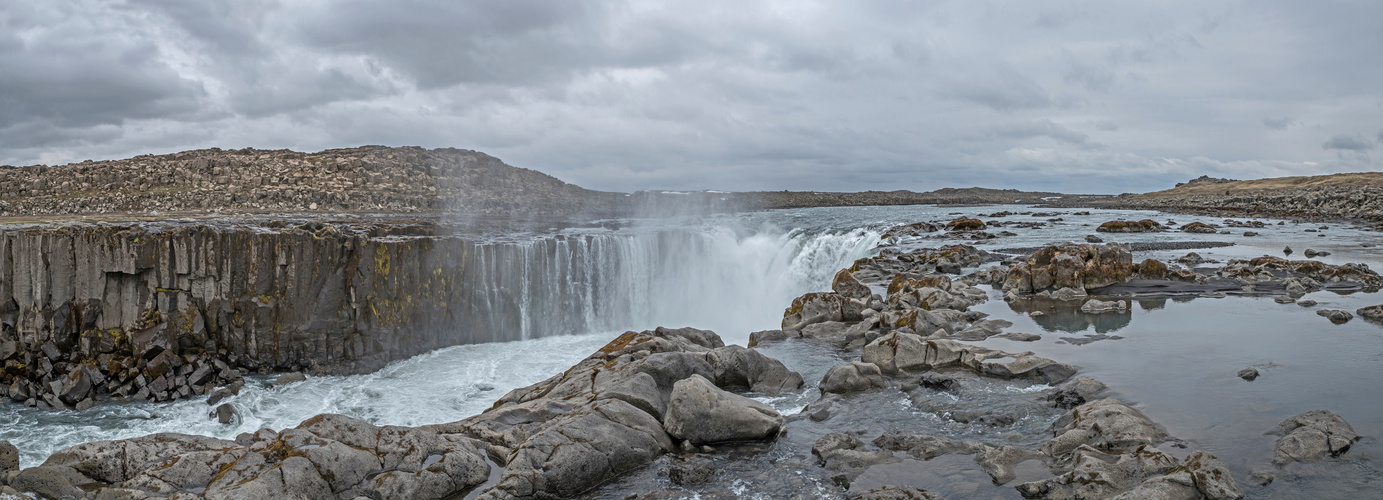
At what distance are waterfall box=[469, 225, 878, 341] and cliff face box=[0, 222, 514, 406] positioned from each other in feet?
13.9

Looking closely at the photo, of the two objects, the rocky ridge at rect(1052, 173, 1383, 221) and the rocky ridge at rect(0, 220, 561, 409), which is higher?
the rocky ridge at rect(1052, 173, 1383, 221)

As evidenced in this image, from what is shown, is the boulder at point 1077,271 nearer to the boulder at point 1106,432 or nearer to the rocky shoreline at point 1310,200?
the boulder at point 1106,432

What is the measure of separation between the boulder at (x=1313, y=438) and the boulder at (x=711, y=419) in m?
6.35

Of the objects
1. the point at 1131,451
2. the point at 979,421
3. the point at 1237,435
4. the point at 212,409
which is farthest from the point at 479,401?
the point at 1237,435

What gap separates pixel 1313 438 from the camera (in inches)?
348

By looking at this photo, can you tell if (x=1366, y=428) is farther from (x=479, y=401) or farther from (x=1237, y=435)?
(x=479, y=401)

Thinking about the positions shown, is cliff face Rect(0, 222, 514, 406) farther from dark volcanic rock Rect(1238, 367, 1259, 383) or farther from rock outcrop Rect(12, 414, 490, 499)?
dark volcanic rock Rect(1238, 367, 1259, 383)

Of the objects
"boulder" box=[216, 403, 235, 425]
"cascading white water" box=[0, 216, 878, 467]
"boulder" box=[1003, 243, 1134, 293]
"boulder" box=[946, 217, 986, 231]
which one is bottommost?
"boulder" box=[216, 403, 235, 425]

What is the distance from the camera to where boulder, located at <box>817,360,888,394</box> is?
42.3 ft

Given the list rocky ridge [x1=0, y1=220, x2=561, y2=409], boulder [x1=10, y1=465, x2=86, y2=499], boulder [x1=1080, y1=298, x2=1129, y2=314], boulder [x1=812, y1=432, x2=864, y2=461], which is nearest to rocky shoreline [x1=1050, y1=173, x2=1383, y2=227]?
boulder [x1=1080, y1=298, x2=1129, y2=314]

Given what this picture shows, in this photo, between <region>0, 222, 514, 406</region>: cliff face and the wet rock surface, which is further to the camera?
<region>0, 222, 514, 406</region>: cliff face

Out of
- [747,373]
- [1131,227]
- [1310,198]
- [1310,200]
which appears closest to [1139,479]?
[747,373]

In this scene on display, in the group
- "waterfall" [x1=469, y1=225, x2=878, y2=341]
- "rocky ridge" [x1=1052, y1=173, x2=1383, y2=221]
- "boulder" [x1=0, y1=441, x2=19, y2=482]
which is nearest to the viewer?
"boulder" [x1=0, y1=441, x2=19, y2=482]

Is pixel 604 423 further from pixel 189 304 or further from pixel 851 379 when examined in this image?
pixel 189 304
